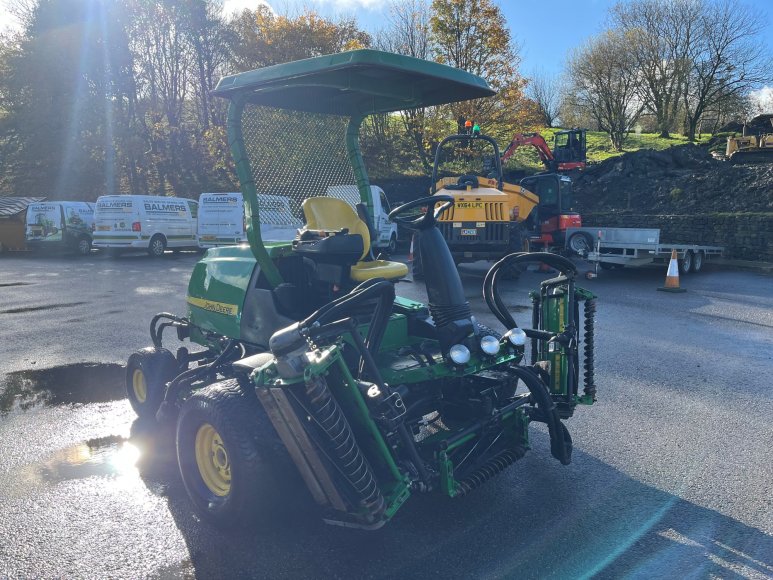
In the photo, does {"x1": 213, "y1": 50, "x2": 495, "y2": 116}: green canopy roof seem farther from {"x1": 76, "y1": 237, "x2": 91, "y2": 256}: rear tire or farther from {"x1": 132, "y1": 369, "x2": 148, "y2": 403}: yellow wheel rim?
{"x1": 76, "y1": 237, "x2": 91, "y2": 256}: rear tire

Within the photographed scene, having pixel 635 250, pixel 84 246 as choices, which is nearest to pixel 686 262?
pixel 635 250

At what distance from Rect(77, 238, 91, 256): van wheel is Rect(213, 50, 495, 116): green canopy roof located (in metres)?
18.6

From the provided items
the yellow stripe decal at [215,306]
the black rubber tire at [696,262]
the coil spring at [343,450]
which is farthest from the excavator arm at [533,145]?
the coil spring at [343,450]

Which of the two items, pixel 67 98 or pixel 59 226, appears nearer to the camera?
pixel 59 226

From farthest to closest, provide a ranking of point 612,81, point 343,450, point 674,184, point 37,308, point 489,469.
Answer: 1. point 612,81
2. point 674,184
3. point 37,308
4. point 489,469
5. point 343,450

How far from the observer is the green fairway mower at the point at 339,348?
115 inches

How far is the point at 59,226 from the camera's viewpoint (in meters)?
20.2

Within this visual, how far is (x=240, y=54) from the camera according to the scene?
29859 millimetres

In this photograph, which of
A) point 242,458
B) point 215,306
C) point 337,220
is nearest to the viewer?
point 242,458

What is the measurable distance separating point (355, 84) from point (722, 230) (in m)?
16.0

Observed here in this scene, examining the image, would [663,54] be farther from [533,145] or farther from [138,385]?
[138,385]

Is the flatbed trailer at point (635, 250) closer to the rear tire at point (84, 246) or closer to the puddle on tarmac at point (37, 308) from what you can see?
the puddle on tarmac at point (37, 308)

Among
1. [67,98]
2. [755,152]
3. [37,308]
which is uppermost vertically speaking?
[67,98]

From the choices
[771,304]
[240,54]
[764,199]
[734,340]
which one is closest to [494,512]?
[734,340]
